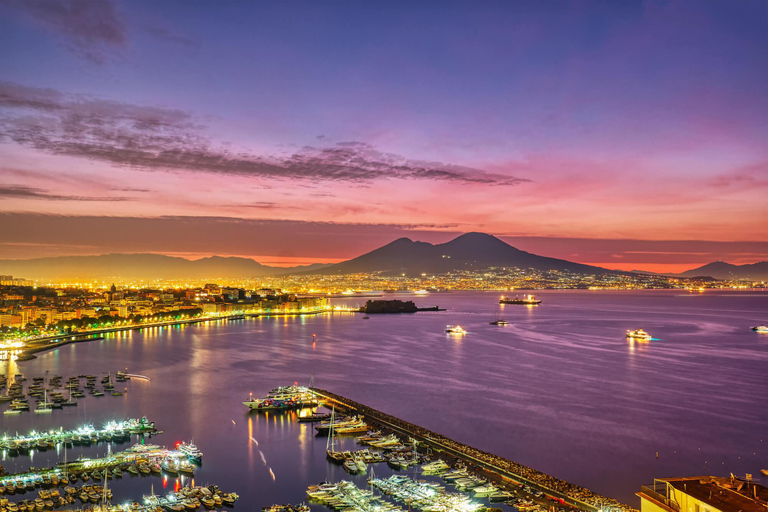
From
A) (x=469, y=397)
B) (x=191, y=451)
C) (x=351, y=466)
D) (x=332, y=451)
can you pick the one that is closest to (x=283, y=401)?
(x=191, y=451)

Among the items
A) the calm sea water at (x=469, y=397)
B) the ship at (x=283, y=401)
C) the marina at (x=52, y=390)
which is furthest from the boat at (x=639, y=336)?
the marina at (x=52, y=390)

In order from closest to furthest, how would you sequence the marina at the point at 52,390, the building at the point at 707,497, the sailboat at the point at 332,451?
1. the building at the point at 707,497
2. the sailboat at the point at 332,451
3. the marina at the point at 52,390

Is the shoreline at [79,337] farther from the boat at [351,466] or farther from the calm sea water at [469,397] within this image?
the boat at [351,466]

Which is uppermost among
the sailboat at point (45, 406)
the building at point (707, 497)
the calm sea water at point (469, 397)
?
the building at point (707, 497)

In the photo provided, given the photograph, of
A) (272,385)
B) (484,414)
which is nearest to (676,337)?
(484,414)

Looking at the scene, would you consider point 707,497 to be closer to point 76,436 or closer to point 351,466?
point 351,466

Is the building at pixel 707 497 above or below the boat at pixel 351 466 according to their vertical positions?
above
